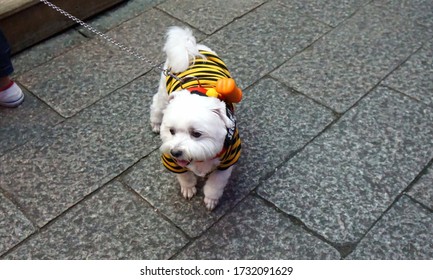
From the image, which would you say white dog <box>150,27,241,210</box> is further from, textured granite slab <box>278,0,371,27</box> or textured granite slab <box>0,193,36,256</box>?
textured granite slab <box>278,0,371,27</box>

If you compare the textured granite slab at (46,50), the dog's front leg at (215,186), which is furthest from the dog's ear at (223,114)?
the textured granite slab at (46,50)

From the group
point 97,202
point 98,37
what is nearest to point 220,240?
point 97,202

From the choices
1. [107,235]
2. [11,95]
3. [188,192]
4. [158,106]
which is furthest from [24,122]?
[188,192]

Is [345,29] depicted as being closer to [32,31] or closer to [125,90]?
[125,90]

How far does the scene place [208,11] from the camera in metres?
4.62

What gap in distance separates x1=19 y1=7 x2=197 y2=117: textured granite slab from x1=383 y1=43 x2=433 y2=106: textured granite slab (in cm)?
188

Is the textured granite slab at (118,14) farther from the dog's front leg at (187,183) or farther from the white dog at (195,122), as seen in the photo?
the dog's front leg at (187,183)

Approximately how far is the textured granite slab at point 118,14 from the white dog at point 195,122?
1536mm

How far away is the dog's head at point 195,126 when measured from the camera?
2.44 m

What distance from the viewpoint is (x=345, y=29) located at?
4.34 m

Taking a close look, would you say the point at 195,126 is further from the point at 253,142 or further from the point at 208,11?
the point at 208,11

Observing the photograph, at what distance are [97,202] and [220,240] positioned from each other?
0.81 m

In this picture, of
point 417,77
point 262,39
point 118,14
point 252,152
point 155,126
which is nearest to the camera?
point 252,152

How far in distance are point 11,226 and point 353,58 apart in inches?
111
